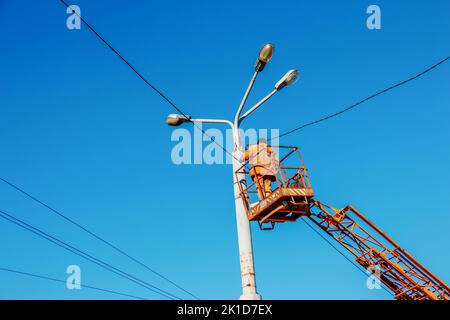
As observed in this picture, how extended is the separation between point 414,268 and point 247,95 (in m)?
15.9

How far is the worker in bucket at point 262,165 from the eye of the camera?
14.3 meters

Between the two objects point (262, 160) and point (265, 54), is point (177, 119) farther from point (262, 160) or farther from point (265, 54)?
point (262, 160)

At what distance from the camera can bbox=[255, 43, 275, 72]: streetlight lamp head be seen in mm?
9594

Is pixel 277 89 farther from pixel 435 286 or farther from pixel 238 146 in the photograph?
pixel 435 286

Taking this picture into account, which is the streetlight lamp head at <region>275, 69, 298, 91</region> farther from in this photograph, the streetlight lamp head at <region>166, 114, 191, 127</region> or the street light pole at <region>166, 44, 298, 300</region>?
the streetlight lamp head at <region>166, 114, 191, 127</region>

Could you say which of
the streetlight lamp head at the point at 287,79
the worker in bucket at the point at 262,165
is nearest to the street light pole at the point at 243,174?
the streetlight lamp head at the point at 287,79

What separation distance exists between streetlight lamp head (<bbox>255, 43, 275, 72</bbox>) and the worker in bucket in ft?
15.6

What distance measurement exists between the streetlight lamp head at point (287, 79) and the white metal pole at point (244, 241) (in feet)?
5.32

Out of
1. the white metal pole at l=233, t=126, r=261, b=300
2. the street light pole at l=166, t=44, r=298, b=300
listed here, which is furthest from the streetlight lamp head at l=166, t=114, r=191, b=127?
the white metal pole at l=233, t=126, r=261, b=300

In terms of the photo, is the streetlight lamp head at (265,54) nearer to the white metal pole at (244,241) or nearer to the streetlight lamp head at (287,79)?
the streetlight lamp head at (287,79)

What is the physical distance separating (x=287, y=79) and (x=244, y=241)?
374 cm

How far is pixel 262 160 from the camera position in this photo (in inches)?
576

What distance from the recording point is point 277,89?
33.4ft
